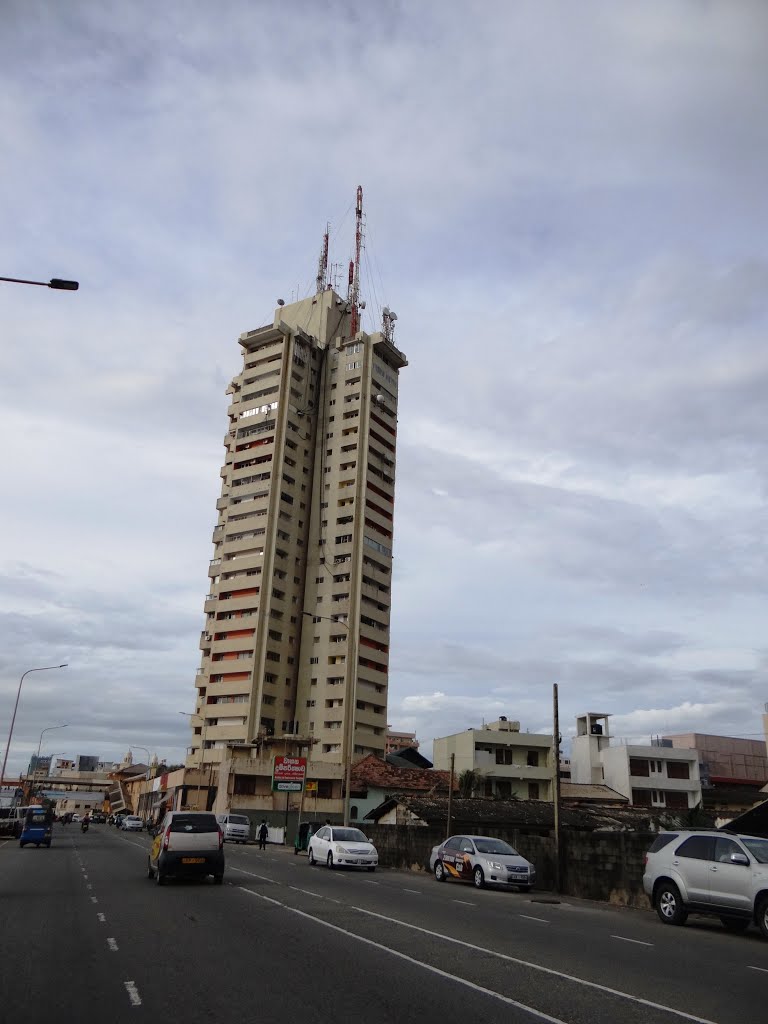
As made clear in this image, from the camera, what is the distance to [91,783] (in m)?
197

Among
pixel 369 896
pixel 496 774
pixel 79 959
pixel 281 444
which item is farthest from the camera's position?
pixel 281 444

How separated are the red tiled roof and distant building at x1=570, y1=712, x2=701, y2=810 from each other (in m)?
18.7

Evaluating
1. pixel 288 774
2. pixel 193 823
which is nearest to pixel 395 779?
pixel 288 774

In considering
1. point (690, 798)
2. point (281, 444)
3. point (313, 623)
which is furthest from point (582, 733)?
point (281, 444)

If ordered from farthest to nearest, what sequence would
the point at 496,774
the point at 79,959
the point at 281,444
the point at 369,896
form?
the point at 281,444 < the point at 496,774 < the point at 369,896 < the point at 79,959

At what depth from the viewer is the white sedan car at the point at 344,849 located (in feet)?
91.0

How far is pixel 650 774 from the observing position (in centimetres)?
7575

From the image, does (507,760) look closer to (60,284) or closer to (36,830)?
(36,830)

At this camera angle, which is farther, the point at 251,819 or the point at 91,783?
the point at 91,783

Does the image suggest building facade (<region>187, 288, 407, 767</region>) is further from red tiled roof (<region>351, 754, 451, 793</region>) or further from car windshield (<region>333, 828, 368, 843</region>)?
car windshield (<region>333, 828, 368, 843</region>)

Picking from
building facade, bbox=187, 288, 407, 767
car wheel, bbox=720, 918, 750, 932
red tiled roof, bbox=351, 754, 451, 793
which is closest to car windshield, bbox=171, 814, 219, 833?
car wheel, bbox=720, 918, 750, 932

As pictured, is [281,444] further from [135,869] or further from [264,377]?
[135,869]

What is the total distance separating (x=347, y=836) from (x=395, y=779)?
37.7 m

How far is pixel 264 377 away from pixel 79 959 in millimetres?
88009
